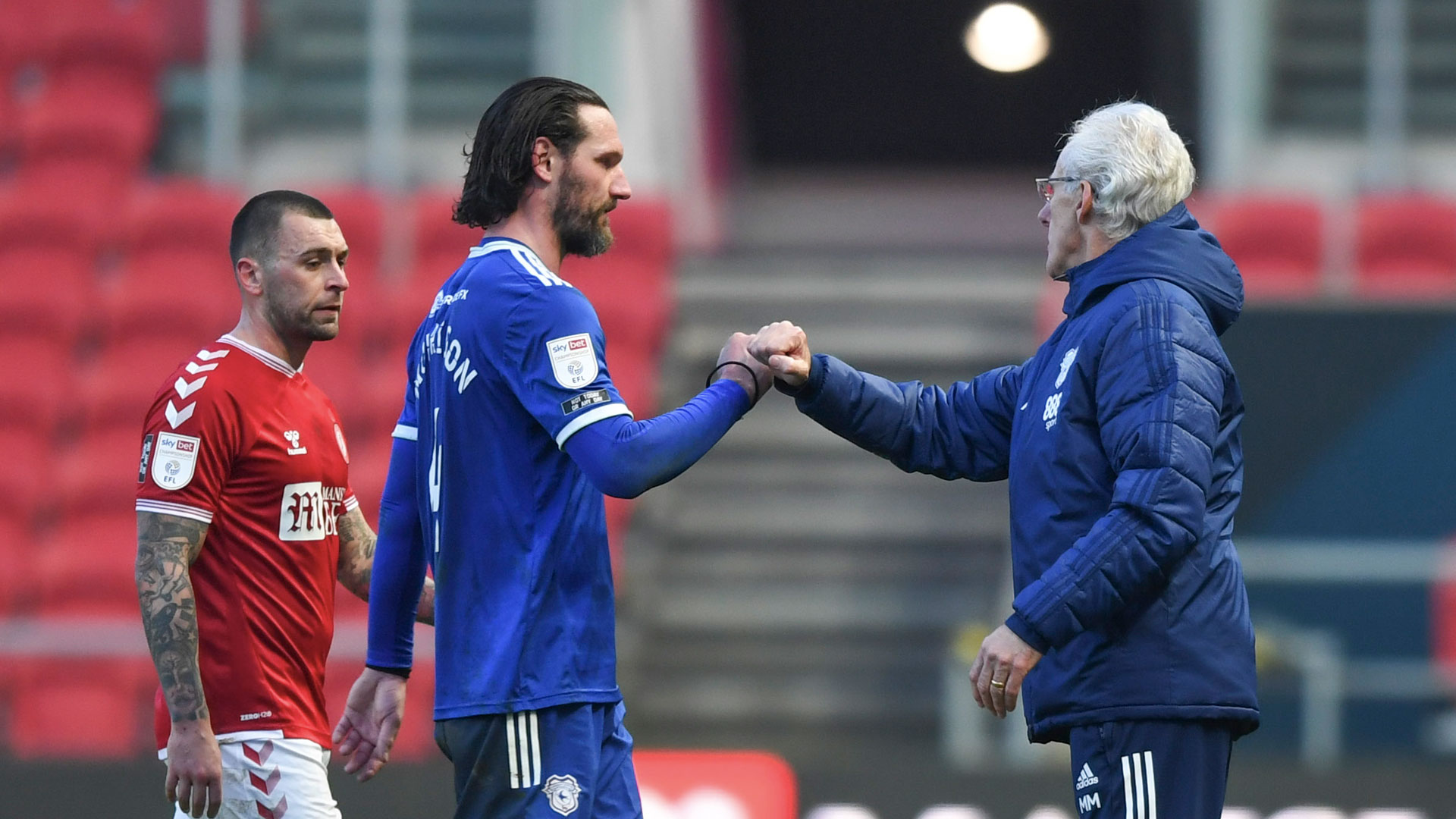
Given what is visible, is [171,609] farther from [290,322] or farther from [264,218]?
[264,218]

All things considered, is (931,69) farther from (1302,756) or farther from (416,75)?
(1302,756)

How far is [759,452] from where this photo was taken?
880 cm

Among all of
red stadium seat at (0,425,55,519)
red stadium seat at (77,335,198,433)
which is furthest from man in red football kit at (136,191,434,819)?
red stadium seat at (77,335,198,433)

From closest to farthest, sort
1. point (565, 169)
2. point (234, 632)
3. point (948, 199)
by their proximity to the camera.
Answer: point (565, 169), point (234, 632), point (948, 199)

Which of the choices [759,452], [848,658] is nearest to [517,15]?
[759,452]

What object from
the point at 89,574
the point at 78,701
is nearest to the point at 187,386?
the point at 78,701

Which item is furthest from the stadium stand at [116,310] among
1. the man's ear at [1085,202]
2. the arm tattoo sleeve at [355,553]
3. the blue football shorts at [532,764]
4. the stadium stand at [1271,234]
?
the man's ear at [1085,202]

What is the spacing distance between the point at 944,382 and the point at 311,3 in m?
4.30

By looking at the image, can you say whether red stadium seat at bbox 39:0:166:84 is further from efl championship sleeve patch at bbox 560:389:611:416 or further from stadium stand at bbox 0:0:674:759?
efl championship sleeve patch at bbox 560:389:611:416

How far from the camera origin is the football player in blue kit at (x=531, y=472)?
2.77 meters

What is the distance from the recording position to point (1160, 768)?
2.85m

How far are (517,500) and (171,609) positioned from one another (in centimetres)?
74

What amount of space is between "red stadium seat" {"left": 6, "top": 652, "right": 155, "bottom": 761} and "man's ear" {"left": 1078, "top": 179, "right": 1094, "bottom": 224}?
182 inches

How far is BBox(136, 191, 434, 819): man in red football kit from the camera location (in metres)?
3.11
